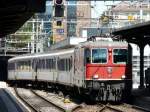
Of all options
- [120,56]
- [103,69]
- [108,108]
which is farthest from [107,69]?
[108,108]

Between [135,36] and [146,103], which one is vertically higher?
[135,36]

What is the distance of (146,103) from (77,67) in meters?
3.52

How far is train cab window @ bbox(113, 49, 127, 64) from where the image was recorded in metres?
25.2

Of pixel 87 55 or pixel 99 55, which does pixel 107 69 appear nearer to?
pixel 99 55

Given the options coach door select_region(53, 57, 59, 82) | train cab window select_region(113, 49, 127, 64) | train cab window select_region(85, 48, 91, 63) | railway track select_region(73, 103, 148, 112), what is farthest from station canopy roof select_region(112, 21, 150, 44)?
coach door select_region(53, 57, 59, 82)

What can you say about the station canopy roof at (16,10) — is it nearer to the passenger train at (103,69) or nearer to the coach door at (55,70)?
the passenger train at (103,69)

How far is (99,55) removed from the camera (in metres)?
25.3

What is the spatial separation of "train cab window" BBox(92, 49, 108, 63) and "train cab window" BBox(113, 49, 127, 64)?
0.40 meters

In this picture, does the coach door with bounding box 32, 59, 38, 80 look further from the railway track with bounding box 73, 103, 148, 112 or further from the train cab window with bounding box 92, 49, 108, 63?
the railway track with bounding box 73, 103, 148, 112

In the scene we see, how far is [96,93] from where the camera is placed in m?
25.2

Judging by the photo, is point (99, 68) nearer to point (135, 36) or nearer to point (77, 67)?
point (77, 67)

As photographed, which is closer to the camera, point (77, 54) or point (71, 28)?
point (77, 54)

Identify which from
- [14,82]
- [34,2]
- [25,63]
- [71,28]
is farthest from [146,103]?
[71,28]

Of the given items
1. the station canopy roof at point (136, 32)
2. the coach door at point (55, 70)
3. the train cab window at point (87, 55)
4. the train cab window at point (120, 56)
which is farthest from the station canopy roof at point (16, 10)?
the coach door at point (55, 70)
